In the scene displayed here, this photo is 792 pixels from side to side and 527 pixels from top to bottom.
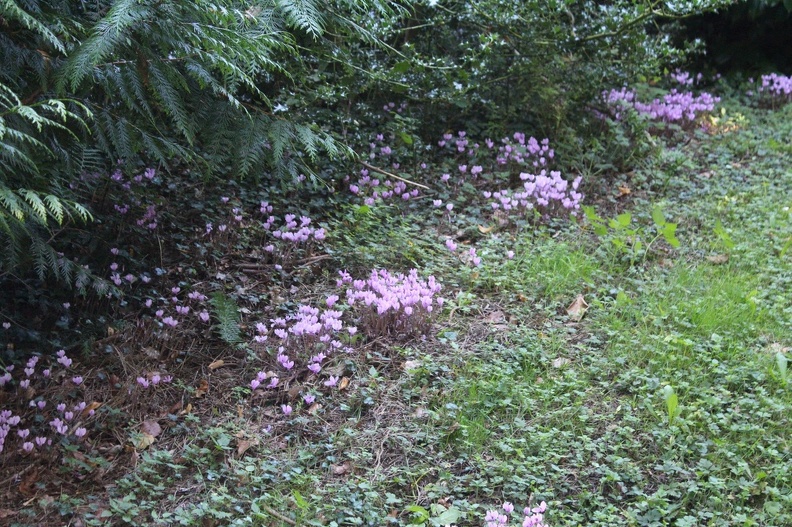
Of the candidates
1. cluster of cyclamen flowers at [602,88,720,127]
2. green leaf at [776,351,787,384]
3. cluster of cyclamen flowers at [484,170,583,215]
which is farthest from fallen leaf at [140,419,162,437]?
cluster of cyclamen flowers at [602,88,720,127]

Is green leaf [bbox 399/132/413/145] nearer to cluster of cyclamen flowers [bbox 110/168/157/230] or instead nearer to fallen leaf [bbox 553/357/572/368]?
cluster of cyclamen flowers [bbox 110/168/157/230]

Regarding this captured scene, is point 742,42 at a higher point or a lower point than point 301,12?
higher

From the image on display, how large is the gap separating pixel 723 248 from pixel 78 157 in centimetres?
407

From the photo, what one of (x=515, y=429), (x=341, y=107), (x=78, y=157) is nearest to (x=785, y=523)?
(x=515, y=429)

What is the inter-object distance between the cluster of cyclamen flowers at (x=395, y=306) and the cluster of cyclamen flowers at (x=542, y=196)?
4.53 ft

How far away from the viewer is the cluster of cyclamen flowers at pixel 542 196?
17.8 feet

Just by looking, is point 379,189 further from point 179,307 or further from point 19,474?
point 19,474

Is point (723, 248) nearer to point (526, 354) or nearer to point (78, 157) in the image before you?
point (526, 354)

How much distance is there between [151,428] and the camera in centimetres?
353

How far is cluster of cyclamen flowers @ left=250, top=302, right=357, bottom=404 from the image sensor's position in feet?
12.5

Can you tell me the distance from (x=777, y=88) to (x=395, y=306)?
5.72 m

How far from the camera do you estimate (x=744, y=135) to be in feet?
22.1

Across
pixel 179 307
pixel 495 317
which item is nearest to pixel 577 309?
pixel 495 317

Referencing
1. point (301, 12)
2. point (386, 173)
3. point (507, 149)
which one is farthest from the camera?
point (507, 149)
